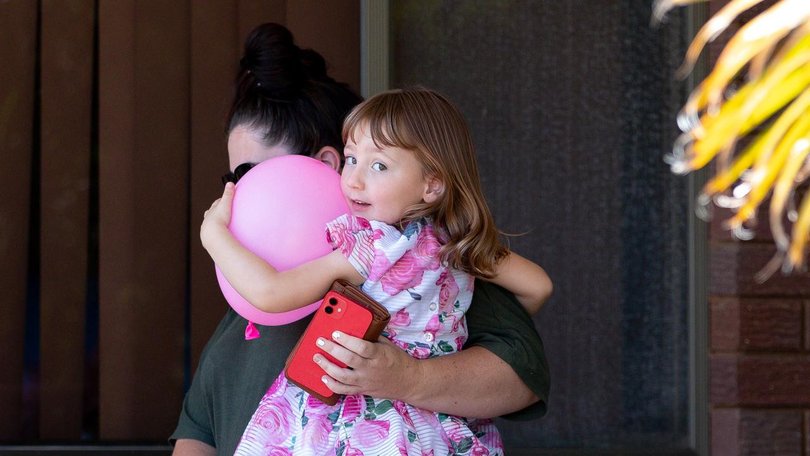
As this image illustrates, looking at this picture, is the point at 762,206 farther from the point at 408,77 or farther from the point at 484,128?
the point at 408,77

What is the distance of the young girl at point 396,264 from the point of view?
5.43 ft

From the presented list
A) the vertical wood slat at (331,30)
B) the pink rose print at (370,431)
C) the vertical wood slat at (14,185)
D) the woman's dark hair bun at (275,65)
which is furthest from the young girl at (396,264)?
the vertical wood slat at (14,185)

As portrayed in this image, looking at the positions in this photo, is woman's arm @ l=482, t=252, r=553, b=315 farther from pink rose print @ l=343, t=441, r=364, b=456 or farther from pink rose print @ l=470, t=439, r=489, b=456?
pink rose print @ l=343, t=441, r=364, b=456

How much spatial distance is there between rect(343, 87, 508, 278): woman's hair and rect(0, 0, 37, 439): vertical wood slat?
176cm

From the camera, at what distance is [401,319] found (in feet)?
5.65

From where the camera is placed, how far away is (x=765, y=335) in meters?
3.22

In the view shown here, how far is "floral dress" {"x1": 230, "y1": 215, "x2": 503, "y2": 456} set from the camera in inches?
65.3

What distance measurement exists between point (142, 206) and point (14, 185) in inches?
14.7

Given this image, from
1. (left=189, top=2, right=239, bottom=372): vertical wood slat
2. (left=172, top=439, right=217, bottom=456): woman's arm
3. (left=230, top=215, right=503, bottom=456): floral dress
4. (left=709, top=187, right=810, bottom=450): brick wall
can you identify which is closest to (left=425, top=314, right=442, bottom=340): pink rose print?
(left=230, top=215, right=503, bottom=456): floral dress

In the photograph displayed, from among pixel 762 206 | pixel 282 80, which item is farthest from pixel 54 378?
pixel 762 206

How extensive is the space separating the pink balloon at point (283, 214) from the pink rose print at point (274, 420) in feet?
0.43

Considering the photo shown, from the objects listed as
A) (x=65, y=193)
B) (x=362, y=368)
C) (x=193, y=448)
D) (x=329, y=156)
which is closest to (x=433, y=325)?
(x=362, y=368)

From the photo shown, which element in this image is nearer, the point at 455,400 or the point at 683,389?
the point at 455,400

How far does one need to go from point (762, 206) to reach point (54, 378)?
2.09 meters
